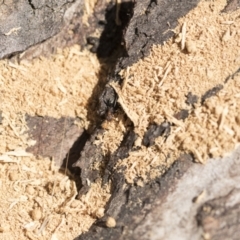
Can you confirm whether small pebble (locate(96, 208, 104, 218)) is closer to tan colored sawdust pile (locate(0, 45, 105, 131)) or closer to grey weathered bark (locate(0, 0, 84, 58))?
tan colored sawdust pile (locate(0, 45, 105, 131))

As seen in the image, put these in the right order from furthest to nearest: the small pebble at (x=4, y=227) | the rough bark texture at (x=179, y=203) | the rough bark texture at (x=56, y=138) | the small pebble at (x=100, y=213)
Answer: the rough bark texture at (x=56, y=138)
the small pebble at (x=4, y=227)
the small pebble at (x=100, y=213)
the rough bark texture at (x=179, y=203)

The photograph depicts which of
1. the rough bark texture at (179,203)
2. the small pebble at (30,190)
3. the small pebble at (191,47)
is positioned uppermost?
the small pebble at (191,47)

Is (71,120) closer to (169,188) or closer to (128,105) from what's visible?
(128,105)

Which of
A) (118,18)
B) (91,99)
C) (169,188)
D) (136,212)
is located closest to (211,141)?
(169,188)

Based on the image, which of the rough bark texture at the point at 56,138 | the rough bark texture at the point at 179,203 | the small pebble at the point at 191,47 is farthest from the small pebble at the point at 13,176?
the small pebble at the point at 191,47

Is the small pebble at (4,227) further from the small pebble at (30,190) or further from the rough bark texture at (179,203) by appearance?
the rough bark texture at (179,203)

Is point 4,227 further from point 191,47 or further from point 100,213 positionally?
point 191,47

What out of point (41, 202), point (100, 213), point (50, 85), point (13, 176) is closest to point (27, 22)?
point (50, 85)
